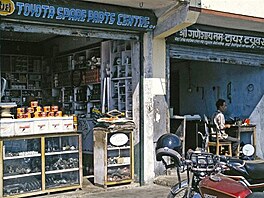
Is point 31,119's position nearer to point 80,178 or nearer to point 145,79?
point 80,178

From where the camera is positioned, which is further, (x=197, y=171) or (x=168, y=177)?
(x=168, y=177)

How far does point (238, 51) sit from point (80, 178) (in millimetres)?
4728

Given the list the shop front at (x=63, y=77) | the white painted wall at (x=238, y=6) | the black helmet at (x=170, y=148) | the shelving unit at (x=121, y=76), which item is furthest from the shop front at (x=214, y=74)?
the black helmet at (x=170, y=148)

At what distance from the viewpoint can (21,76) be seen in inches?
472

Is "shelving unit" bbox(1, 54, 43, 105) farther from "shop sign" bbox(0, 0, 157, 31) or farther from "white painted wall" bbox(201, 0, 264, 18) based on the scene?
"white painted wall" bbox(201, 0, 264, 18)

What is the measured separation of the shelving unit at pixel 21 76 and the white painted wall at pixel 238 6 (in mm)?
5414

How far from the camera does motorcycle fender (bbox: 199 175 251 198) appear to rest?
124 inches

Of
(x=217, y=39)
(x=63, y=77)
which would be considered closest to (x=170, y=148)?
(x=217, y=39)

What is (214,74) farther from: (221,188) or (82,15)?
(221,188)

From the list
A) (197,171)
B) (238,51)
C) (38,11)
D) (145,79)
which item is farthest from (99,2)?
(197,171)

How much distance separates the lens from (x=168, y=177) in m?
8.48

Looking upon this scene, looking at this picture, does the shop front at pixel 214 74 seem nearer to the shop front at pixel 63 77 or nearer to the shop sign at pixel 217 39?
the shop sign at pixel 217 39

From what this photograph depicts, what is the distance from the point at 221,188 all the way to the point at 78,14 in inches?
183

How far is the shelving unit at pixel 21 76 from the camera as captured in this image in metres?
11.7
